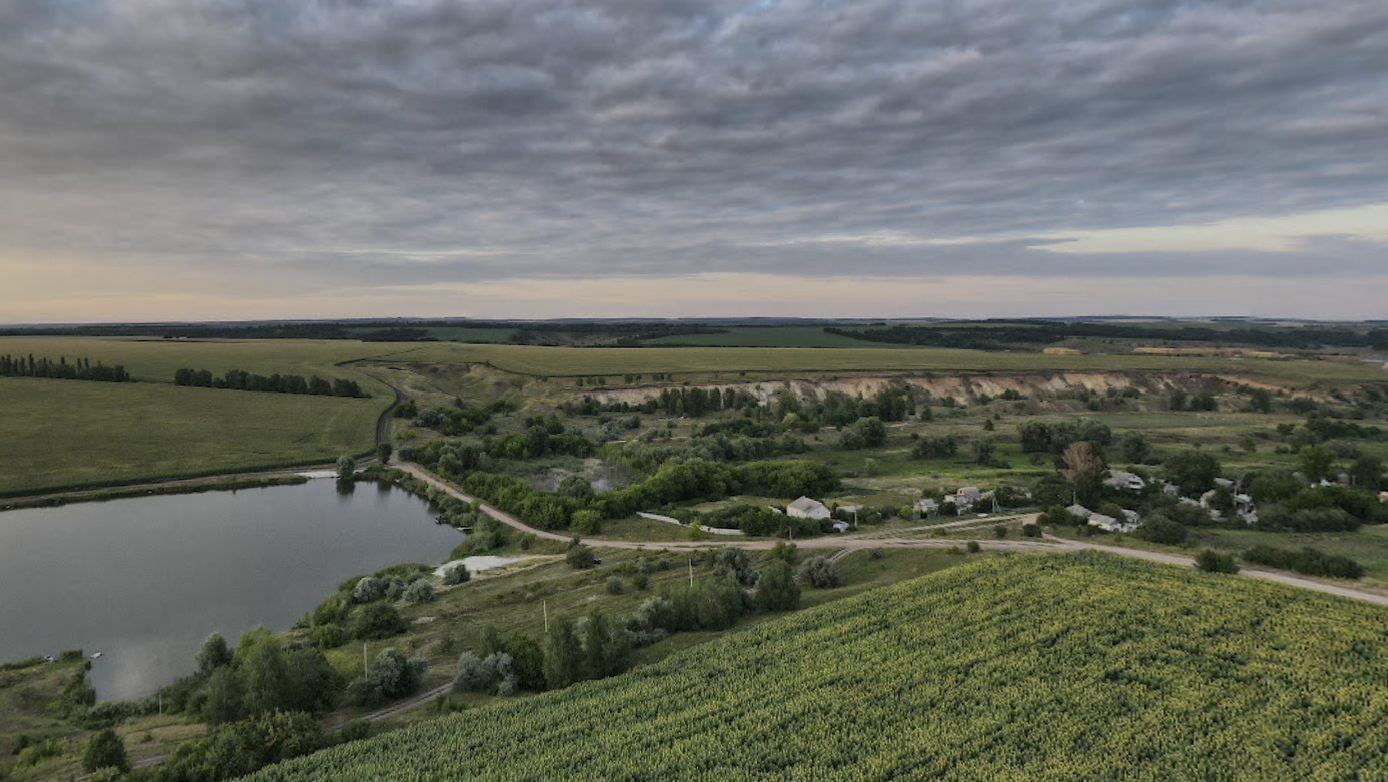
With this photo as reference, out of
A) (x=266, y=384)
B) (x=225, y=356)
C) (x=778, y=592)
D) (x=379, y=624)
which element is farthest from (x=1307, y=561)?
(x=225, y=356)

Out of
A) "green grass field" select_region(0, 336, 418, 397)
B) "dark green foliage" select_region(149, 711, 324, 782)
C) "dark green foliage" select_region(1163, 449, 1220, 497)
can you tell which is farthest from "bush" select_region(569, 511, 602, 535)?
"green grass field" select_region(0, 336, 418, 397)

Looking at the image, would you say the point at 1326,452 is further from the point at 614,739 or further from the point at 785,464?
the point at 614,739

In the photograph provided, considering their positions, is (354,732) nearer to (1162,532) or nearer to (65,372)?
(1162,532)

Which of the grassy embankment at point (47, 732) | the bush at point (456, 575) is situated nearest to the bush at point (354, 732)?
the grassy embankment at point (47, 732)

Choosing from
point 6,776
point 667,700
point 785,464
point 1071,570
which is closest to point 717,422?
point 785,464

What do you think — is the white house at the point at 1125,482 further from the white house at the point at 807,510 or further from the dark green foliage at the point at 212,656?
the dark green foliage at the point at 212,656
